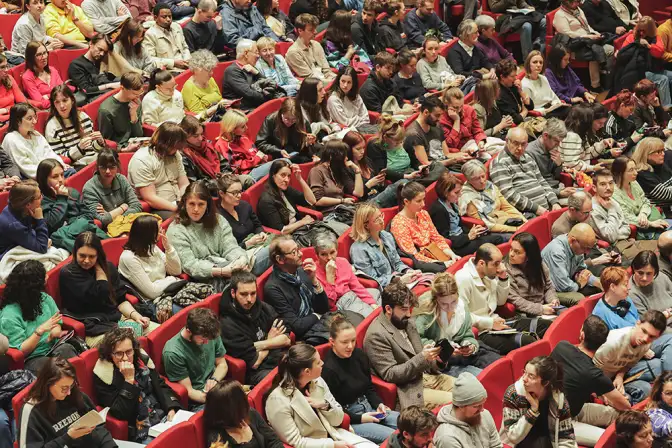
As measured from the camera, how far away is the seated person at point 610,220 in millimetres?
6078

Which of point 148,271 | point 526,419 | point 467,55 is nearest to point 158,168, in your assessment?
point 148,271

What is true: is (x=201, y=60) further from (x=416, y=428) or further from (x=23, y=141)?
(x=416, y=428)

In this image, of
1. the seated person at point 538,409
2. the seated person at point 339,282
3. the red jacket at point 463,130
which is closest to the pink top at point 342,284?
the seated person at point 339,282

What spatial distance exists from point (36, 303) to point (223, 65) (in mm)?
2946

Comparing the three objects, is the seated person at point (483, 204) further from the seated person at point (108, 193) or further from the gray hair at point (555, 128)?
the seated person at point (108, 193)

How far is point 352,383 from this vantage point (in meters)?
4.45

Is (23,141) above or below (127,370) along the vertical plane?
above

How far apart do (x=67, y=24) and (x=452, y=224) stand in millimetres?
2815

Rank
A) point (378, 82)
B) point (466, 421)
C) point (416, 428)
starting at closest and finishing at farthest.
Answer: point (416, 428)
point (466, 421)
point (378, 82)

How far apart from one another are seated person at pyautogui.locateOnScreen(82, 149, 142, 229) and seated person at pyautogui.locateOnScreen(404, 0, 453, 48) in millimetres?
3233

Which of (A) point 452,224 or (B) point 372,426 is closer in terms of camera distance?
(B) point 372,426

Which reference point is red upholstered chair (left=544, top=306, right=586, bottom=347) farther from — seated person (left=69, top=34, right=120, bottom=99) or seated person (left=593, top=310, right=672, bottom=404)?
seated person (left=69, top=34, right=120, bottom=99)

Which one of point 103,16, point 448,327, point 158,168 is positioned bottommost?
point 448,327

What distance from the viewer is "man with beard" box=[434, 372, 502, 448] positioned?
156 inches
